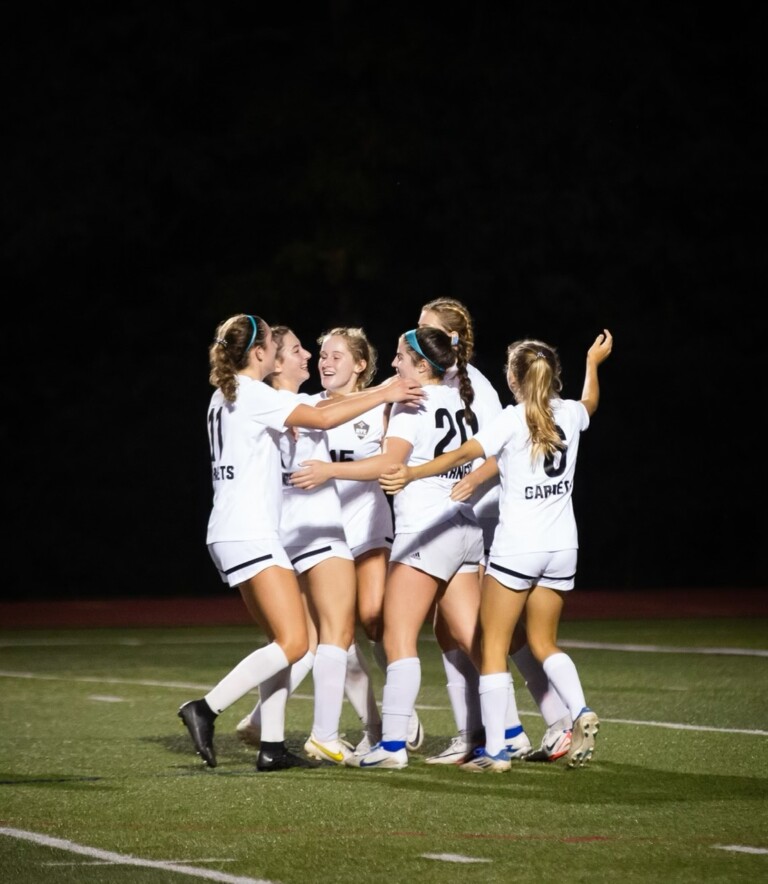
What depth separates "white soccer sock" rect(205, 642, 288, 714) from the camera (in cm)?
845

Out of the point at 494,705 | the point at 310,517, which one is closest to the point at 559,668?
the point at 494,705

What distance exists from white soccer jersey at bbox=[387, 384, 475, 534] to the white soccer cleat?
116 centimetres

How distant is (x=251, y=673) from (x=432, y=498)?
1238mm

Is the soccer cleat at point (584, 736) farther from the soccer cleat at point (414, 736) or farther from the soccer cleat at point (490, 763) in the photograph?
the soccer cleat at point (414, 736)

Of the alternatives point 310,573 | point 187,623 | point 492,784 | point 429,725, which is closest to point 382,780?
point 492,784

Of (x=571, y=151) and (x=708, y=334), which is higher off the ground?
(x=571, y=151)

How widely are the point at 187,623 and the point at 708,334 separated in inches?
500

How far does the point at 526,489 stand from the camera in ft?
28.2

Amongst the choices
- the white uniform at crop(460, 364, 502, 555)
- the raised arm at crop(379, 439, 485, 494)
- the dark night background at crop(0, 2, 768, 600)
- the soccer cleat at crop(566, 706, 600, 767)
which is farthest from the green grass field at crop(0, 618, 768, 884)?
the dark night background at crop(0, 2, 768, 600)

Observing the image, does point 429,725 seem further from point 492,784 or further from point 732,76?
point 732,76

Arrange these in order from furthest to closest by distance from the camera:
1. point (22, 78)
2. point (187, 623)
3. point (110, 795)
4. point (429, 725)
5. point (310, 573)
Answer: point (22, 78)
point (187, 623)
point (429, 725)
point (310, 573)
point (110, 795)

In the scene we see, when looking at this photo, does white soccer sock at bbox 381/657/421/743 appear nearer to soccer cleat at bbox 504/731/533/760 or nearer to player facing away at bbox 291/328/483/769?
player facing away at bbox 291/328/483/769

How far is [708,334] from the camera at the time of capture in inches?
1198

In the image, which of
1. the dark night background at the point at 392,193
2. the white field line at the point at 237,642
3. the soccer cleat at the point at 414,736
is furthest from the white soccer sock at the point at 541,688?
the dark night background at the point at 392,193
